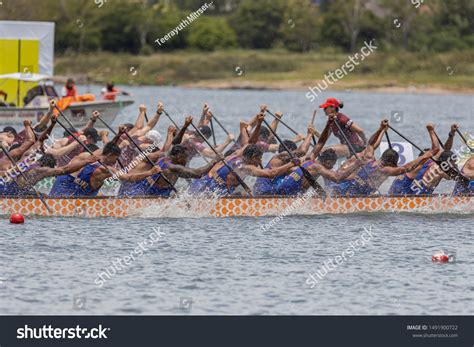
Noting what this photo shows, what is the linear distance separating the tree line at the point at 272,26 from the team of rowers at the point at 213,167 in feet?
188

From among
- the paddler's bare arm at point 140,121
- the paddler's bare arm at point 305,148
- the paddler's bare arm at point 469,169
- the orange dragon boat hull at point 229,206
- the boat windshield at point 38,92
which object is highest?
the boat windshield at point 38,92

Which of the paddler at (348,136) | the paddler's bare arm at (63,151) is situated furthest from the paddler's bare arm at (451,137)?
the paddler's bare arm at (63,151)

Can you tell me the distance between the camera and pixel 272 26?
8781 centimetres

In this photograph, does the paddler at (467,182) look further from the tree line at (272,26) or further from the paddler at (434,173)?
the tree line at (272,26)

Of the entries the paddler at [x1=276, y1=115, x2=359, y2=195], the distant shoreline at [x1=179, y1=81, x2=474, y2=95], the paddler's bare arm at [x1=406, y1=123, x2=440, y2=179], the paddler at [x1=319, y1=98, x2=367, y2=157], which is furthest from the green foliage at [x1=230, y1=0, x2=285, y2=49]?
the paddler at [x1=276, y1=115, x2=359, y2=195]

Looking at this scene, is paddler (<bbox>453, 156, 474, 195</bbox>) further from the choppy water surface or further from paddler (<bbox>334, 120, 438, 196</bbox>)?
paddler (<bbox>334, 120, 438, 196</bbox>)

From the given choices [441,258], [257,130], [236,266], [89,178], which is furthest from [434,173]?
[89,178]

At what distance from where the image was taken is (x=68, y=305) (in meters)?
14.8

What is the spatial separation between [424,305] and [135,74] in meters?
63.2

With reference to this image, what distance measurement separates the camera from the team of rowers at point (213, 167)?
19.8m

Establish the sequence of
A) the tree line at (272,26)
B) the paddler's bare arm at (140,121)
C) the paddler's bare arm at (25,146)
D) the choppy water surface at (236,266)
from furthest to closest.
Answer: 1. the tree line at (272,26)
2. the paddler's bare arm at (140,121)
3. the paddler's bare arm at (25,146)
4. the choppy water surface at (236,266)

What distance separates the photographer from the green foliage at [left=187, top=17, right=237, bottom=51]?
282 feet

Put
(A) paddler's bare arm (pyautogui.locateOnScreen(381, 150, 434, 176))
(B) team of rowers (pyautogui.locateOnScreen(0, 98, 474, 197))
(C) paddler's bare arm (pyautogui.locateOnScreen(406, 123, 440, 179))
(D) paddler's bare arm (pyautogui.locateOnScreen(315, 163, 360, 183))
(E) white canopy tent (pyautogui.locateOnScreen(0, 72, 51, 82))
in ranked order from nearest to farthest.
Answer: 1. (B) team of rowers (pyautogui.locateOnScreen(0, 98, 474, 197))
2. (D) paddler's bare arm (pyautogui.locateOnScreen(315, 163, 360, 183))
3. (A) paddler's bare arm (pyautogui.locateOnScreen(381, 150, 434, 176))
4. (C) paddler's bare arm (pyautogui.locateOnScreen(406, 123, 440, 179))
5. (E) white canopy tent (pyautogui.locateOnScreen(0, 72, 51, 82))

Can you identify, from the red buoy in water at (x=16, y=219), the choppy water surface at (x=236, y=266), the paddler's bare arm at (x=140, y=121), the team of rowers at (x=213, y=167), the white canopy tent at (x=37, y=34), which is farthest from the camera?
the white canopy tent at (x=37, y=34)
